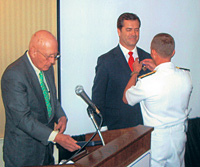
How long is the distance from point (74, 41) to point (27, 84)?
3.45 ft

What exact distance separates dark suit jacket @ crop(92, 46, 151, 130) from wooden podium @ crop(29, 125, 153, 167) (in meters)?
0.76

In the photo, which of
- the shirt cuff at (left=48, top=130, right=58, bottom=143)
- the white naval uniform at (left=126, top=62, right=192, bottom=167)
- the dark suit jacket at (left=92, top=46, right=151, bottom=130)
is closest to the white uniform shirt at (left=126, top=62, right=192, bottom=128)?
the white naval uniform at (left=126, top=62, right=192, bottom=167)

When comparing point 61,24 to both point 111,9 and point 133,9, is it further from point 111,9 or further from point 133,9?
point 133,9

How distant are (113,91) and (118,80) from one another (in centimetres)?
11

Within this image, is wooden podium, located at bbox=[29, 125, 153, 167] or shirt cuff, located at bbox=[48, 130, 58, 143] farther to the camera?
shirt cuff, located at bbox=[48, 130, 58, 143]

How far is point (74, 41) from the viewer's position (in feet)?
9.21

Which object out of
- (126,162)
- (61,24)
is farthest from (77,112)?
(126,162)

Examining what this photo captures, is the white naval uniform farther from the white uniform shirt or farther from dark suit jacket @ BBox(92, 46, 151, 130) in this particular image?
dark suit jacket @ BBox(92, 46, 151, 130)

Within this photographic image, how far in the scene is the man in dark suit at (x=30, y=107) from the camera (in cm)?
182

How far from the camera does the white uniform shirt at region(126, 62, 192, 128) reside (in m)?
1.84

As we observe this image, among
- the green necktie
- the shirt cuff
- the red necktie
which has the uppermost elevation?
the red necktie

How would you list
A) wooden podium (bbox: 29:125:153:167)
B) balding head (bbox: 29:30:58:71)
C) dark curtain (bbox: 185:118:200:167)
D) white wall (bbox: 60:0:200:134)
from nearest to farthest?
wooden podium (bbox: 29:125:153:167), balding head (bbox: 29:30:58:71), white wall (bbox: 60:0:200:134), dark curtain (bbox: 185:118:200:167)

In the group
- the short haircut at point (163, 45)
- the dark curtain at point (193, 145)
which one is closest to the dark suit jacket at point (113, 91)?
the short haircut at point (163, 45)

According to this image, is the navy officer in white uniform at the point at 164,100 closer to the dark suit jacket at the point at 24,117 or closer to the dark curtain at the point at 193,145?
the dark suit jacket at the point at 24,117
